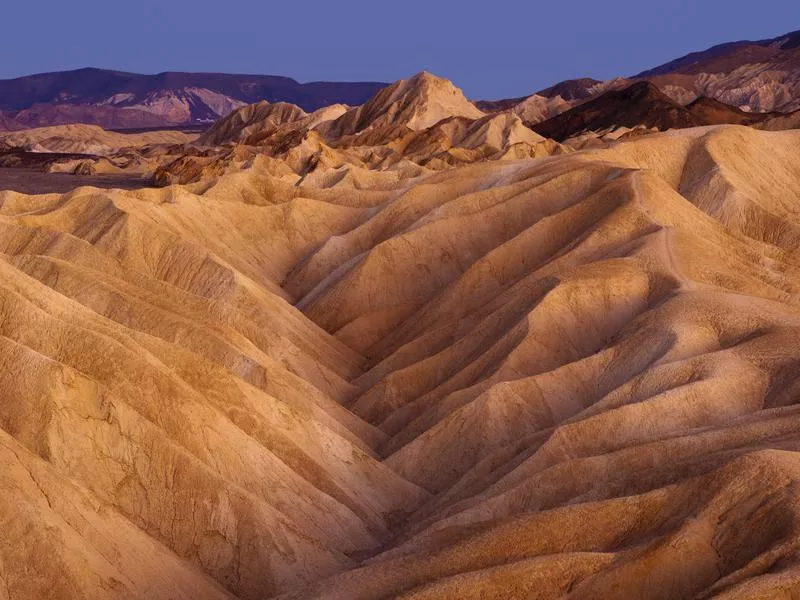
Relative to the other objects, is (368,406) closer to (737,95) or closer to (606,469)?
(606,469)

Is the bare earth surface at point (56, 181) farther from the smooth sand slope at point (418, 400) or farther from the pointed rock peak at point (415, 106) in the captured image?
the smooth sand slope at point (418, 400)

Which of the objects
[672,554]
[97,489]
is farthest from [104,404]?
[672,554]

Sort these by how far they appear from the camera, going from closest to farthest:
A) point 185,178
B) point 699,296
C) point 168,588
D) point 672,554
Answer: point 672,554 → point 168,588 → point 699,296 → point 185,178

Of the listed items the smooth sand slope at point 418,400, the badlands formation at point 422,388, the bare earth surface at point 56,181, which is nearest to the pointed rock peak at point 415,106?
the bare earth surface at point 56,181

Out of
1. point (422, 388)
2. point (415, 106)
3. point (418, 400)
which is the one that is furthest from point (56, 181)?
point (418, 400)

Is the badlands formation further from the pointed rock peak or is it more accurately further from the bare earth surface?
the pointed rock peak

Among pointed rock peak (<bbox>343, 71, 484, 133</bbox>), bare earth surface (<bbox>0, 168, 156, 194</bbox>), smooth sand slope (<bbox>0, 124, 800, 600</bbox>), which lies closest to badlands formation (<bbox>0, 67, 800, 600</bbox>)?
smooth sand slope (<bbox>0, 124, 800, 600</bbox>)
